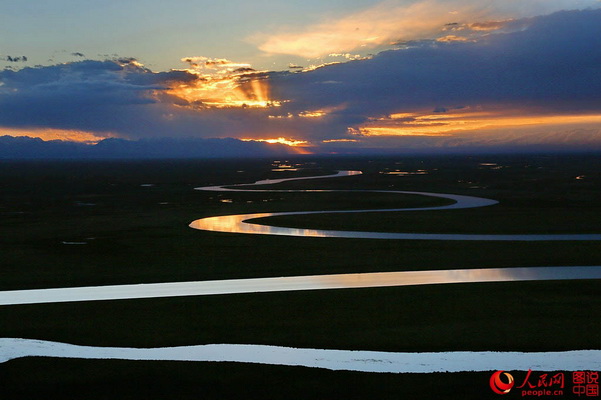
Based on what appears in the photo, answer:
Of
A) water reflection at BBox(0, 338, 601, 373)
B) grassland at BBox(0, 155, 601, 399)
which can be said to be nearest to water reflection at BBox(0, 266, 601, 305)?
grassland at BBox(0, 155, 601, 399)

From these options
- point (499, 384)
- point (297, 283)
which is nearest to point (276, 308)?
point (297, 283)

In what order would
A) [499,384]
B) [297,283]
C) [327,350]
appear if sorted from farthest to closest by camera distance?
[297,283] < [327,350] < [499,384]

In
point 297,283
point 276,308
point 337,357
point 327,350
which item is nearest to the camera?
point 337,357

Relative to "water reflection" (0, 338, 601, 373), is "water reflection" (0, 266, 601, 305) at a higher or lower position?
lower

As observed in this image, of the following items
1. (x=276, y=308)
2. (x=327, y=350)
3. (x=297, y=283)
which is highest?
(x=327, y=350)

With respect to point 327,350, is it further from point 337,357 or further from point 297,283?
point 297,283

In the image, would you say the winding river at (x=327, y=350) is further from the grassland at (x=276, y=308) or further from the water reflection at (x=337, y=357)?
the grassland at (x=276, y=308)

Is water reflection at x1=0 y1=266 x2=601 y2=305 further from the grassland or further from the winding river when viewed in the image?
the grassland

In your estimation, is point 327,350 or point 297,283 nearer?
point 327,350

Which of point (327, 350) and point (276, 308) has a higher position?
point (327, 350)
